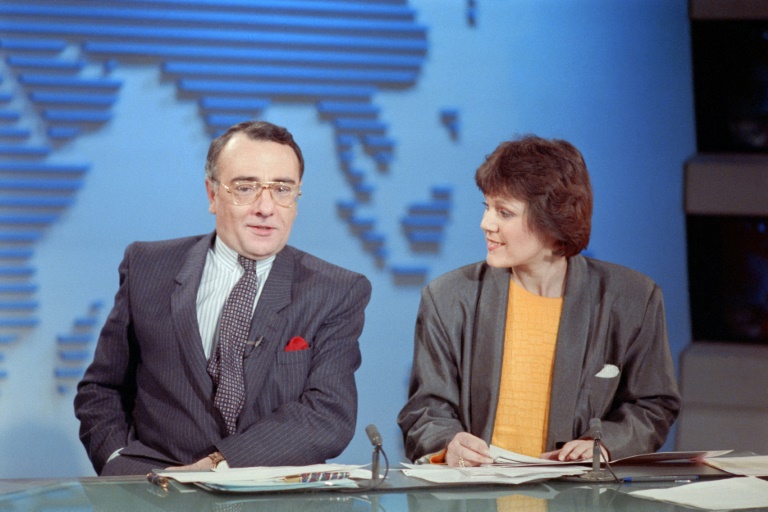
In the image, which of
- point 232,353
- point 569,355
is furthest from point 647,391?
point 232,353

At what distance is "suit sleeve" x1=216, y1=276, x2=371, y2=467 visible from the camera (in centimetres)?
226

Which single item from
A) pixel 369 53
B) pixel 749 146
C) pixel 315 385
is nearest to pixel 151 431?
pixel 315 385

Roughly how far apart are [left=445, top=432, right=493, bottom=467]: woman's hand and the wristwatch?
0.55 metres

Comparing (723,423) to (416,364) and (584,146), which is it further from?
(416,364)

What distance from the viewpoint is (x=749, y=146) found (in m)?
4.39

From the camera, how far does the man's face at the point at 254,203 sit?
249 cm

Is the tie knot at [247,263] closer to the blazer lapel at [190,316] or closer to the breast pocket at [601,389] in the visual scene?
the blazer lapel at [190,316]

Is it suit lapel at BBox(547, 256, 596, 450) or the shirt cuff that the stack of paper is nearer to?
the shirt cuff

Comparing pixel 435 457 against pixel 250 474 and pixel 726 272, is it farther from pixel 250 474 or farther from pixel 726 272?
pixel 726 272

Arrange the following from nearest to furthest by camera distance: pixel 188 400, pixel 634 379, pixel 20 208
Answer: pixel 188 400, pixel 634 379, pixel 20 208

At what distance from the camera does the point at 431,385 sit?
8.37 feet

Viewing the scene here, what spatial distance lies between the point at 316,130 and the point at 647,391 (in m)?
2.10

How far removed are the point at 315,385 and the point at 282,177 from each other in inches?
→ 21.8

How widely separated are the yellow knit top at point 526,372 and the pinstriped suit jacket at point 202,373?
0.41 meters
